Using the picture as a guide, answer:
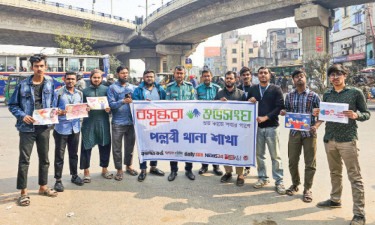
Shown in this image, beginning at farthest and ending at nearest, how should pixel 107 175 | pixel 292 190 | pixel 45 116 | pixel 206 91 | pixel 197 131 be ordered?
pixel 206 91
pixel 107 175
pixel 197 131
pixel 292 190
pixel 45 116

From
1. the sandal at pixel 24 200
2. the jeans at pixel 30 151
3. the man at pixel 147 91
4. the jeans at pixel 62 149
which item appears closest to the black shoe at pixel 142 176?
the man at pixel 147 91

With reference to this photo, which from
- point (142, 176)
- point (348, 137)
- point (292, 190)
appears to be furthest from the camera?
point (142, 176)

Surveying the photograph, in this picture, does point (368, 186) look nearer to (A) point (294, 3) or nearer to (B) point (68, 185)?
(B) point (68, 185)

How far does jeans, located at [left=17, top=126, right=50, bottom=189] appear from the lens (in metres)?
4.20

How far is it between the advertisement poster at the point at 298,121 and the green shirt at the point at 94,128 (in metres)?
3.03

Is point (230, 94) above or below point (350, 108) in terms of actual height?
above

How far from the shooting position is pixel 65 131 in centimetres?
477

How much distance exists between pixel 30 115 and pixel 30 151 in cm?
51

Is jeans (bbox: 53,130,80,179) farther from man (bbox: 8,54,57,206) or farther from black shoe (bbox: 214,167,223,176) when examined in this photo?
black shoe (bbox: 214,167,223,176)

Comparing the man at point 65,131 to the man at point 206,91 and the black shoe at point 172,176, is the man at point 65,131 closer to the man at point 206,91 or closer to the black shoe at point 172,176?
the black shoe at point 172,176

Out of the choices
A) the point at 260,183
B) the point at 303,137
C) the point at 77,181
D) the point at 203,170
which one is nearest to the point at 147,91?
the point at 203,170

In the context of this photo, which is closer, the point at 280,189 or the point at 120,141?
the point at 280,189

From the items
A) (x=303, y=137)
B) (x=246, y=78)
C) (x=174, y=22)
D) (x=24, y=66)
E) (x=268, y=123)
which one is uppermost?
(x=174, y=22)

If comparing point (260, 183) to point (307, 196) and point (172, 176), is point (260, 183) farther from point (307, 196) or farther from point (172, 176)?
point (172, 176)
